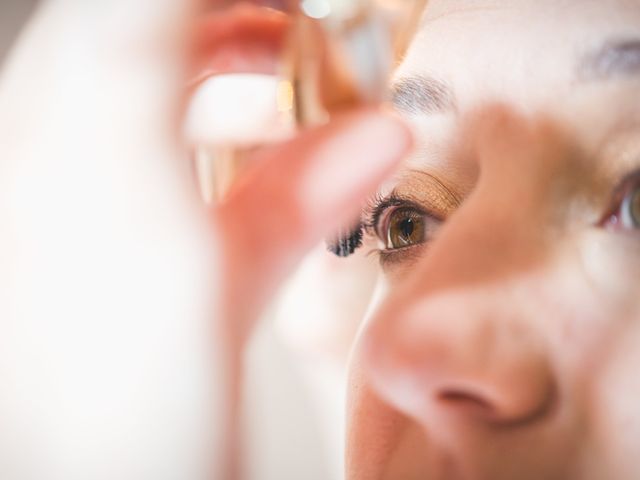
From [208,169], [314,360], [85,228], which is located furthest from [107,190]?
[314,360]

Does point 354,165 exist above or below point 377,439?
above

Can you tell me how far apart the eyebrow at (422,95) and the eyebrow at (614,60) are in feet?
0.26

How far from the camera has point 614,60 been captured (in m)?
0.31

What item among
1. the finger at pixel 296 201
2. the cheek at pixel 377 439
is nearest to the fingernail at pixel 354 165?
the finger at pixel 296 201

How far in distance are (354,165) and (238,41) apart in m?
0.17

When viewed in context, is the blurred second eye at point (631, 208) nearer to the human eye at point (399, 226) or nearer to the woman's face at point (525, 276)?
the woman's face at point (525, 276)

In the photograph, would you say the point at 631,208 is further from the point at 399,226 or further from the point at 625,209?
the point at 399,226

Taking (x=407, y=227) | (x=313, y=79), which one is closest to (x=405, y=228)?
(x=407, y=227)

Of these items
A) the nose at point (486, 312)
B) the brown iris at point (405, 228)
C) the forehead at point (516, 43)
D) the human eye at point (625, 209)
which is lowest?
the nose at point (486, 312)

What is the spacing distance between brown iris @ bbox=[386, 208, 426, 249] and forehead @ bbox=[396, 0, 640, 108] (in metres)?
0.09

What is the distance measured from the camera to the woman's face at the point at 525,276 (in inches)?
11.5

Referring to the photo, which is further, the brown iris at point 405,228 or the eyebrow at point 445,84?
the brown iris at point 405,228

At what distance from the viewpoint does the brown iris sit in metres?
0.42

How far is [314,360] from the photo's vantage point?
19.7 inches
